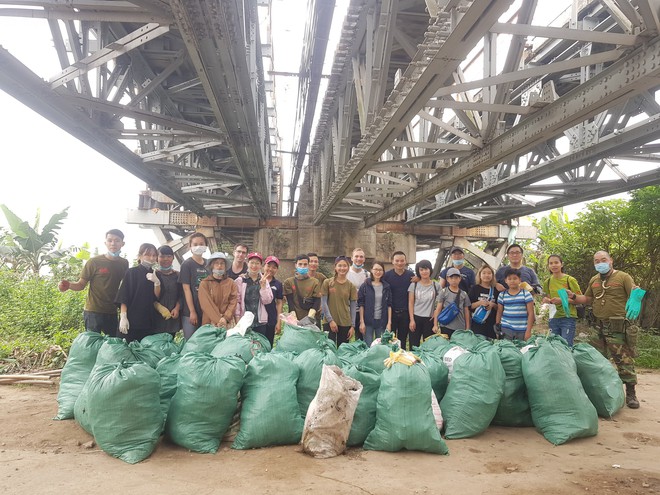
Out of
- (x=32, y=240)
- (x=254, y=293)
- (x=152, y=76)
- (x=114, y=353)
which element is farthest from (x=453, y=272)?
(x=32, y=240)

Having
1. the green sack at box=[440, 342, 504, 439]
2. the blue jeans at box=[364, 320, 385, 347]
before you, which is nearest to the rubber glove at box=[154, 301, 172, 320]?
the blue jeans at box=[364, 320, 385, 347]

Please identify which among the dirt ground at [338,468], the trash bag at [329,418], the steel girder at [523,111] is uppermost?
the steel girder at [523,111]

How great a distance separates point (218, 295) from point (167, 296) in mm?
508

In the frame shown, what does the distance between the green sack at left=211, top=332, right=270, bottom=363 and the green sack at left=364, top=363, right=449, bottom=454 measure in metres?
1.08

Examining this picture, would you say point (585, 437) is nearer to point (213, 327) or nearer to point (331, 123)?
point (213, 327)

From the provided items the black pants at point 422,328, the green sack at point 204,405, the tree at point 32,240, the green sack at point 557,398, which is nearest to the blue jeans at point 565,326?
the black pants at point 422,328

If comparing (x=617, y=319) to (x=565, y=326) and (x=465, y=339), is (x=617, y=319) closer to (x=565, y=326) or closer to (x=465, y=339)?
(x=565, y=326)

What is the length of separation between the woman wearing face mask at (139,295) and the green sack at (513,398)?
9.84 feet

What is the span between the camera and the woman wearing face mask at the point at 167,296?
13.5 feet

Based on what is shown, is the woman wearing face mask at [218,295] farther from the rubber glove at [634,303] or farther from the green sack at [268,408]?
the rubber glove at [634,303]

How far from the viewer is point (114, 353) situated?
319 cm

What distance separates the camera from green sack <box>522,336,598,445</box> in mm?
3066

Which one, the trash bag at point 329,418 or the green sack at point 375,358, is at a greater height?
the green sack at point 375,358

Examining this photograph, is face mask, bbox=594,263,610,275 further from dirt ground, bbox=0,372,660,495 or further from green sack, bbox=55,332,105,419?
green sack, bbox=55,332,105,419
